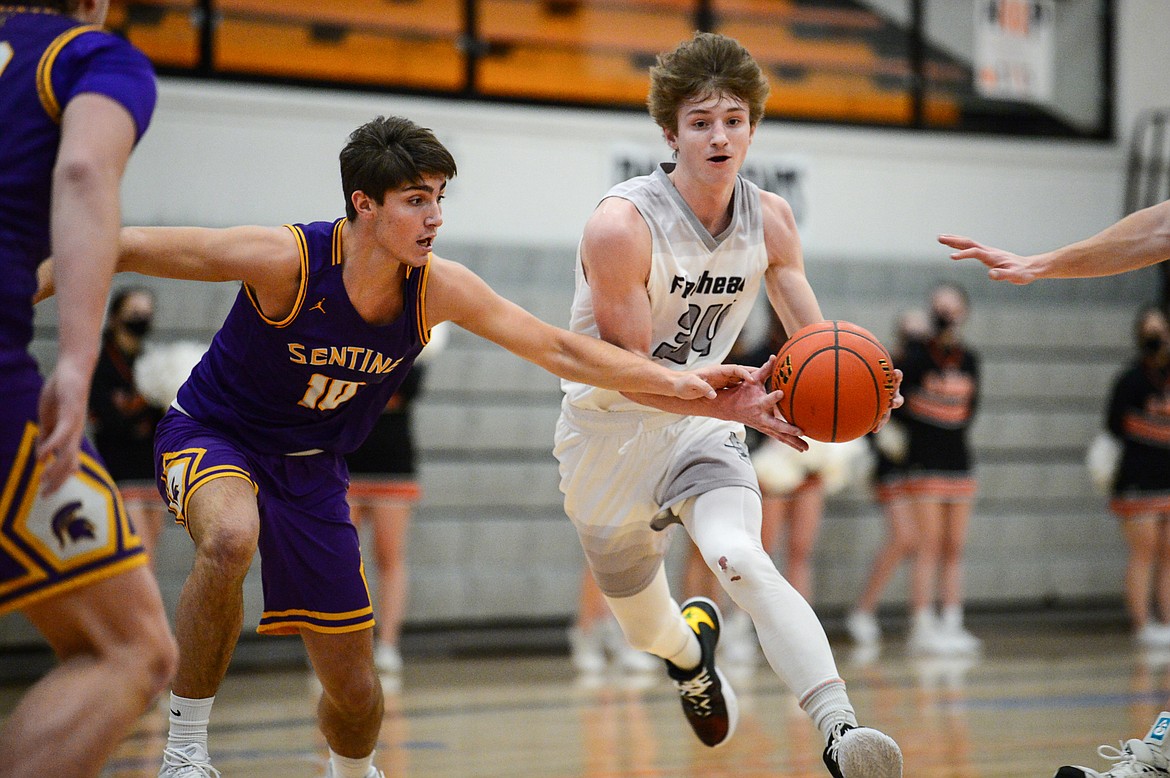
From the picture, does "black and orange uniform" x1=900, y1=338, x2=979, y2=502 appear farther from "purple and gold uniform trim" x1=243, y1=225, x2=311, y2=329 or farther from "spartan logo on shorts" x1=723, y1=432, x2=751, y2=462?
"purple and gold uniform trim" x1=243, y1=225, x2=311, y2=329

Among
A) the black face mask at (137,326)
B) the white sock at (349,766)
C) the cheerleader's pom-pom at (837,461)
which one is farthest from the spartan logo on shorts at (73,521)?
the cheerleader's pom-pom at (837,461)

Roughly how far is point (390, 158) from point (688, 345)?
3.51 ft

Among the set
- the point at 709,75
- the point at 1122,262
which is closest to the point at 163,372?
the point at 709,75

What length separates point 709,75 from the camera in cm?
357

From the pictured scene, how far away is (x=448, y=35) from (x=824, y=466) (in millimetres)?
3992

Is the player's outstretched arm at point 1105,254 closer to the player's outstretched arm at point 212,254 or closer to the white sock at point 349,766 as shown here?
the player's outstretched arm at point 212,254

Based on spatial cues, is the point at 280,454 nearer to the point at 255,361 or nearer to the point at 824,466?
the point at 255,361

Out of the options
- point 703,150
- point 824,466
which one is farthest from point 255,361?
point 824,466

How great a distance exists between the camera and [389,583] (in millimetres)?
7059

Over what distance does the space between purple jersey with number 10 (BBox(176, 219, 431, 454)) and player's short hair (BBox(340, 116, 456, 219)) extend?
0.19 meters

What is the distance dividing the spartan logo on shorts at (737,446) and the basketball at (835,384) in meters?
0.41

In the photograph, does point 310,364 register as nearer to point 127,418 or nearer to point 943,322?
point 127,418

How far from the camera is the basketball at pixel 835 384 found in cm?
334

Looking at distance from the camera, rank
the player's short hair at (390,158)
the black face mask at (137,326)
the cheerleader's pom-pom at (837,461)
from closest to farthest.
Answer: the player's short hair at (390,158), the black face mask at (137,326), the cheerleader's pom-pom at (837,461)
